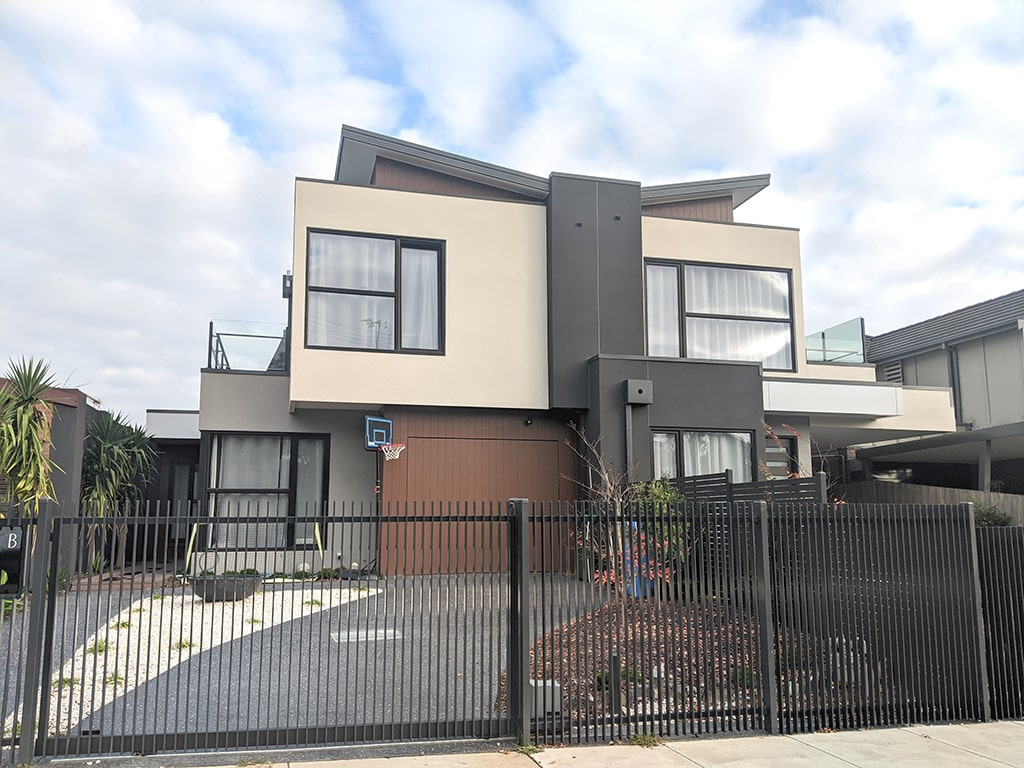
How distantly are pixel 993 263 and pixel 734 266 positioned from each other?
15660 millimetres

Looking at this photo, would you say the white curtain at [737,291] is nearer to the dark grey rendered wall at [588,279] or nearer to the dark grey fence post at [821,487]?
the dark grey rendered wall at [588,279]

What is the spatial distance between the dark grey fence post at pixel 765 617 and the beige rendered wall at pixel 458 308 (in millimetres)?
7341

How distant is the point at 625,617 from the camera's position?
22.7 feet

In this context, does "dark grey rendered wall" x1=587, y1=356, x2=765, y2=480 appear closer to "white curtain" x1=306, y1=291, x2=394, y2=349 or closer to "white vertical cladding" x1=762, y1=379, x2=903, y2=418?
"white vertical cladding" x1=762, y1=379, x2=903, y2=418

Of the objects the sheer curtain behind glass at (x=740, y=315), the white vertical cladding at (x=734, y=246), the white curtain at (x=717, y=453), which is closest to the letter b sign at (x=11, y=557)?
the white curtain at (x=717, y=453)

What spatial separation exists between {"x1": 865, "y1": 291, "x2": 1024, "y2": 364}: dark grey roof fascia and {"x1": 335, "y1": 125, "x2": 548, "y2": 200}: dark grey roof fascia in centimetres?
976

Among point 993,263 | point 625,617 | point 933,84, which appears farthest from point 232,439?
point 993,263

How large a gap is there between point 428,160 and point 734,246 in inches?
246

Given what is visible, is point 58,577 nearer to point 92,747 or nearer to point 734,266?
point 92,747

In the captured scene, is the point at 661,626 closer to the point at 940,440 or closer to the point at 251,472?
the point at 251,472

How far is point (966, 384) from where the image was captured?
73.3 ft

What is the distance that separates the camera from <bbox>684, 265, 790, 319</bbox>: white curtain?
16062 millimetres

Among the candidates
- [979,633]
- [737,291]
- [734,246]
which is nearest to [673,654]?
[979,633]

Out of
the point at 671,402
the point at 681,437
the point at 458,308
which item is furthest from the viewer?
the point at 458,308
